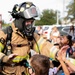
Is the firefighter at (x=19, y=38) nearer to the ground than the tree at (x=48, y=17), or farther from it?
farther from it

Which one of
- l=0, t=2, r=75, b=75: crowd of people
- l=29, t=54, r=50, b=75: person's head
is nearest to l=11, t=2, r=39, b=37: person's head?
l=0, t=2, r=75, b=75: crowd of people

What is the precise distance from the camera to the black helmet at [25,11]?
4949 mm

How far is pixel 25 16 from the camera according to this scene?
4.97m

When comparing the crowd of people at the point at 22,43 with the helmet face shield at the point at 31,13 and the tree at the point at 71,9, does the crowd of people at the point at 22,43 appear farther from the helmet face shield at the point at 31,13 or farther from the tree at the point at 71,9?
the tree at the point at 71,9

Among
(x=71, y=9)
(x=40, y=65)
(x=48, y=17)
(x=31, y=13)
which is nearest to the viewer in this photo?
(x=40, y=65)

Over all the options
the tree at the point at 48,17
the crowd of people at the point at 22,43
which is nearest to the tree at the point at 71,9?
the tree at the point at 48,17

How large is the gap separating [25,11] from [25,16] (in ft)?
0.24

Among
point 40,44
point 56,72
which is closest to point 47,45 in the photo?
point 40,44

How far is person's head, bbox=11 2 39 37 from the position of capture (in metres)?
4.96

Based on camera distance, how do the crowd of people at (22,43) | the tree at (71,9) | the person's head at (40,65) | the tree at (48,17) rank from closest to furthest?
the person's head at (40,65)
the crowd of people at (22,43)
the tree at (71,9)
the tree at (48,17)

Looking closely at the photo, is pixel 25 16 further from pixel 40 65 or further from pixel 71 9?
pixel 71 9

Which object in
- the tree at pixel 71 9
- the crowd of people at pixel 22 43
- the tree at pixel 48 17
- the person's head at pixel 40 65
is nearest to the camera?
the person's head at pixel 40 65

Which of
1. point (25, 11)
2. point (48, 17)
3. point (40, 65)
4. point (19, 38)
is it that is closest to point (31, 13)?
point (25, 11)

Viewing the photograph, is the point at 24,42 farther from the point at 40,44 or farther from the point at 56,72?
the point at 56,72
